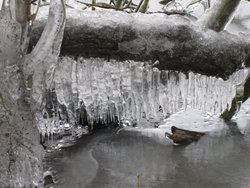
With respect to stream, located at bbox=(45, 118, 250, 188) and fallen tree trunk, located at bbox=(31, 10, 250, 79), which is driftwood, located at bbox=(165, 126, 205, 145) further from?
fallen tree trunk, located at bbox=(31, 10, 250, 79)

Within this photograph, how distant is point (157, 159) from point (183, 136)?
0.46 meters

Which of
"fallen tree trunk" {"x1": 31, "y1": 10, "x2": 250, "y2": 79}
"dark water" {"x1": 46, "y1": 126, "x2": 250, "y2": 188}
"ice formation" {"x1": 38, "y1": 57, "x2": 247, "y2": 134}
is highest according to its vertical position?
"fallen tree trunk" {"x1": 31, "y1": 10, "x2": 250, "y2": 79}

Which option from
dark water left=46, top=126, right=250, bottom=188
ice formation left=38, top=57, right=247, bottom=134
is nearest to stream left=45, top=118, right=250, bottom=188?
dark water left=46, top=126, right=250, bottom=188

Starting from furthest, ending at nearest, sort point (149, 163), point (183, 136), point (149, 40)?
point (183, 136) → point (149, 163) → point (149, 40)

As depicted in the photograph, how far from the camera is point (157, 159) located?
2.99m

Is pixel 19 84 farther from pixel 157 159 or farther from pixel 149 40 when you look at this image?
pixel 157 159

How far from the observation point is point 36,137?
2.43 m

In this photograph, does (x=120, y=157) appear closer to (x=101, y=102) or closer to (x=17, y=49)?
(x=101, y=102)

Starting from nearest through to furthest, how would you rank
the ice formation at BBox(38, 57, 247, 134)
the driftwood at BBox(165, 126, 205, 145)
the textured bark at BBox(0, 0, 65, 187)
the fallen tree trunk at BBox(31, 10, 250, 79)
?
the textured bark at BBox(0, 0, 65, 187), the fallen tree trunk at BBox(31, 10, 250, 79), the ice formation at BBox(38, 57, 247, 134), the driftwood at BBox(165, 126, 205, 145)

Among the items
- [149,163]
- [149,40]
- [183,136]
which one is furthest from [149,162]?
[149,40]

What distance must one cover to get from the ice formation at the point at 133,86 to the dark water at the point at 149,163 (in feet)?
1.08

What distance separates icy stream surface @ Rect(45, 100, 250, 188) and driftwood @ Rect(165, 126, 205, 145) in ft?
0.20

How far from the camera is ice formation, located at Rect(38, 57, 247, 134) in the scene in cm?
278

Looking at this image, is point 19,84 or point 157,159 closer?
point 19,84
